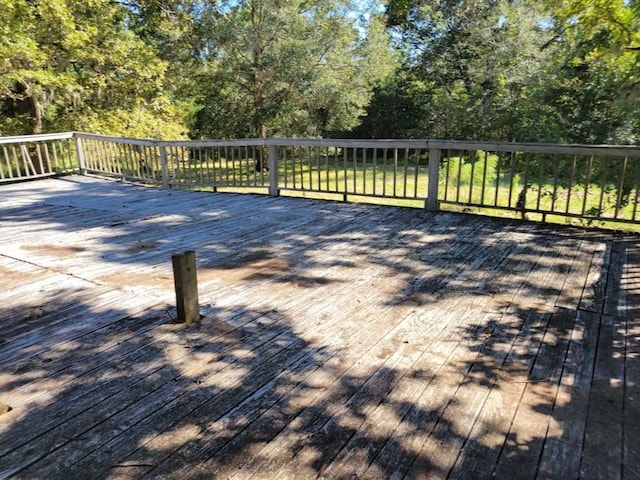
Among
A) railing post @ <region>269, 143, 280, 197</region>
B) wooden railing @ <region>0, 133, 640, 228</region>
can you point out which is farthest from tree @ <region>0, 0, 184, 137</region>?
railing post @ <region>269, 143, 280, 197</region>

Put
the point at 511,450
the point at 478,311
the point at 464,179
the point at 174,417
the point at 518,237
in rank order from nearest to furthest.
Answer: the point at 511,450 → the point at 174,417 → the point at 478,311 → the point at 518,237 → the point at 464,179

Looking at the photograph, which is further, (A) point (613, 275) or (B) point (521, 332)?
(A) point (613, 275)

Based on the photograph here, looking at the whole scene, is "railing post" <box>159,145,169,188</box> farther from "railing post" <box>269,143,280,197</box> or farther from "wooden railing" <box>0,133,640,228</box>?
"railing post" <box>269,143,280,197</box>

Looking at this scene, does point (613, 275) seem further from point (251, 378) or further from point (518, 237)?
point (251, 378)

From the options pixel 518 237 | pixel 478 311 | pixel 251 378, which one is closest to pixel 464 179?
pixel 518 237

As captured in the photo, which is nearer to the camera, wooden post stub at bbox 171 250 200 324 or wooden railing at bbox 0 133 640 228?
wooden post stub at bbox 171 250 200 324

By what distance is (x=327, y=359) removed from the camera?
229cm

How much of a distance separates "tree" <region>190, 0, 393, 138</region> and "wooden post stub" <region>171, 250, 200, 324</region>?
11.8 meters

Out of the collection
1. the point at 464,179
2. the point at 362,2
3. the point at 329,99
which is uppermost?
the point at 362,2

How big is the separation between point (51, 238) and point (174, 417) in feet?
11.3

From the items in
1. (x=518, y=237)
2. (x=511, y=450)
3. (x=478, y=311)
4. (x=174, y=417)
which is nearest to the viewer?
(x=511, y=450)

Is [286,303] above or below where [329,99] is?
below

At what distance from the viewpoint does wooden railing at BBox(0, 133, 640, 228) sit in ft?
16.4

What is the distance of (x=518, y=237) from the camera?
4379mm
